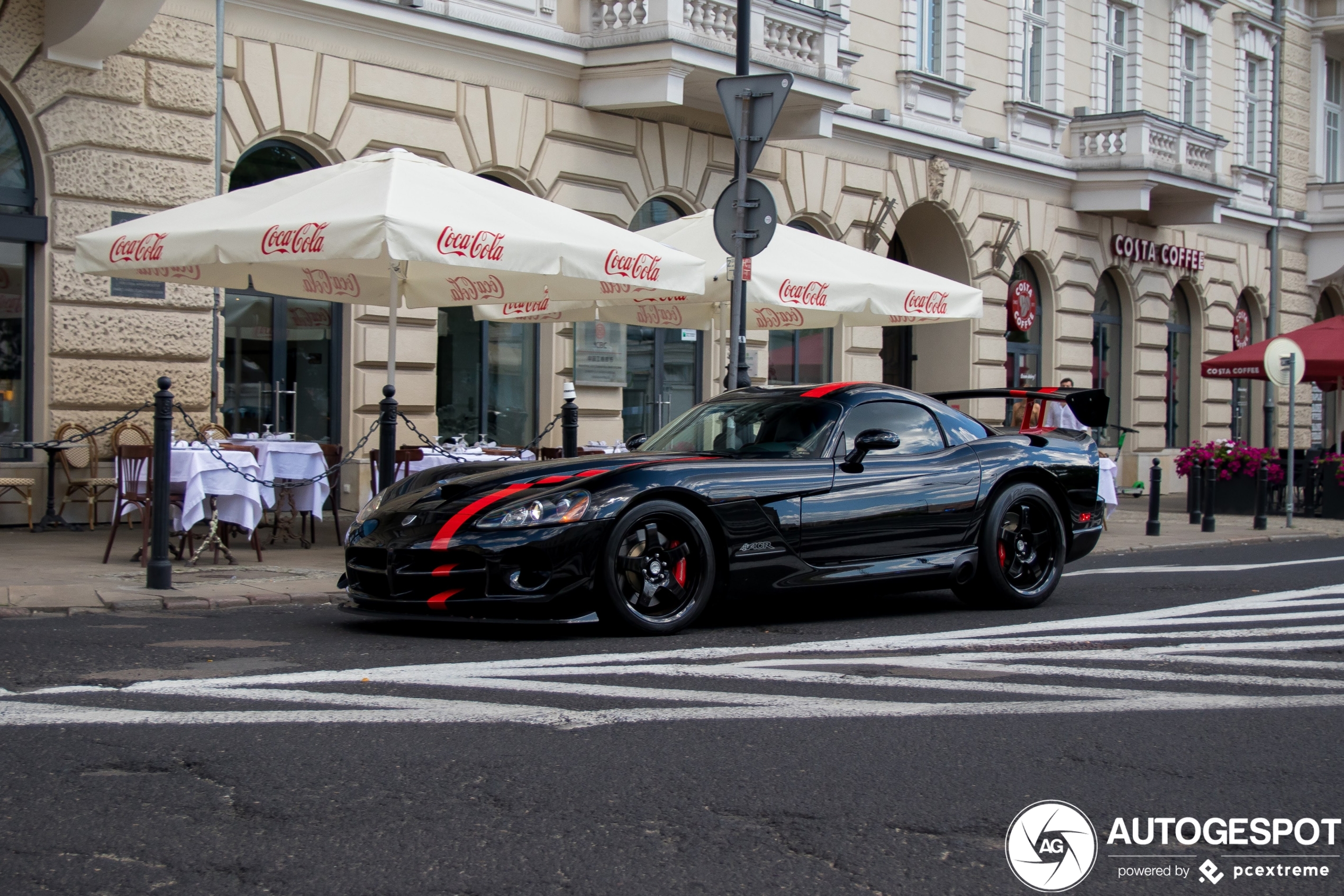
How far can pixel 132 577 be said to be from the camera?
9617 millimetres

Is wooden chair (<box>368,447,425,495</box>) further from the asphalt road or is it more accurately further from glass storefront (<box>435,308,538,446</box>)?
the asphalt road

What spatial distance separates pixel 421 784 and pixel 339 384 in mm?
11955

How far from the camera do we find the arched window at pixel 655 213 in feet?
61.6

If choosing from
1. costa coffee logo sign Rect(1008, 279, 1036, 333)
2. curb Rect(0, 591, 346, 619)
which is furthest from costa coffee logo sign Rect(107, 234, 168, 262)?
costa coffee logo sign Rect(1008, 279, 1036, 333)

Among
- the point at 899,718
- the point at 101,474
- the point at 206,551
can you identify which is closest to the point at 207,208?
the point at 206,551

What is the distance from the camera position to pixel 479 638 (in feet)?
24.0

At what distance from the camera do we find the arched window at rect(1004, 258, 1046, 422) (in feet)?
80.7

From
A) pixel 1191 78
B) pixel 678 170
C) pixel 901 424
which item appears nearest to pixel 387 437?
pixel 901 424

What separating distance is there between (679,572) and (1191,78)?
25.1 meters

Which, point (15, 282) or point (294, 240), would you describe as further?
point (15, 282)

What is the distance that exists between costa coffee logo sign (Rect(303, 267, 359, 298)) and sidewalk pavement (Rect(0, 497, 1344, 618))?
2.11m

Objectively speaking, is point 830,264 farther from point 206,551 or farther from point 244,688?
point 244,688

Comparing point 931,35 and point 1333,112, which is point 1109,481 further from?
point 1333,112

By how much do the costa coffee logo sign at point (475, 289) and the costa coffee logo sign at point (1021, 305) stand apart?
44.5ft
